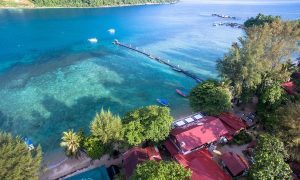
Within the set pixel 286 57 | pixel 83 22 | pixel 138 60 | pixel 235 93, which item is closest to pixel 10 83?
pixel 138 60

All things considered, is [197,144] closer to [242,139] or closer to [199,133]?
[199,133]

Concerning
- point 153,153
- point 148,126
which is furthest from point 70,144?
point 153,153

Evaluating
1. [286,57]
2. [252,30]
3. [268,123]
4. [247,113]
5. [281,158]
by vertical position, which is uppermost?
[252,30]

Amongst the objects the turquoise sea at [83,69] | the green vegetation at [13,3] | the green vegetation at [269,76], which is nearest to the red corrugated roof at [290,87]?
the green vegetation at [269,76]

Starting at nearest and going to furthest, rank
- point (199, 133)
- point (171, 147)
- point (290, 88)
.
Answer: point (171, 147), point (199, 133), point (290, 88)

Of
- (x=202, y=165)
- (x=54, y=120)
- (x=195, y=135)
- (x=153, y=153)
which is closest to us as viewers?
(x=202, y=165)

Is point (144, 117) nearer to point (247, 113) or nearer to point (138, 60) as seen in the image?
point (247, 113)
